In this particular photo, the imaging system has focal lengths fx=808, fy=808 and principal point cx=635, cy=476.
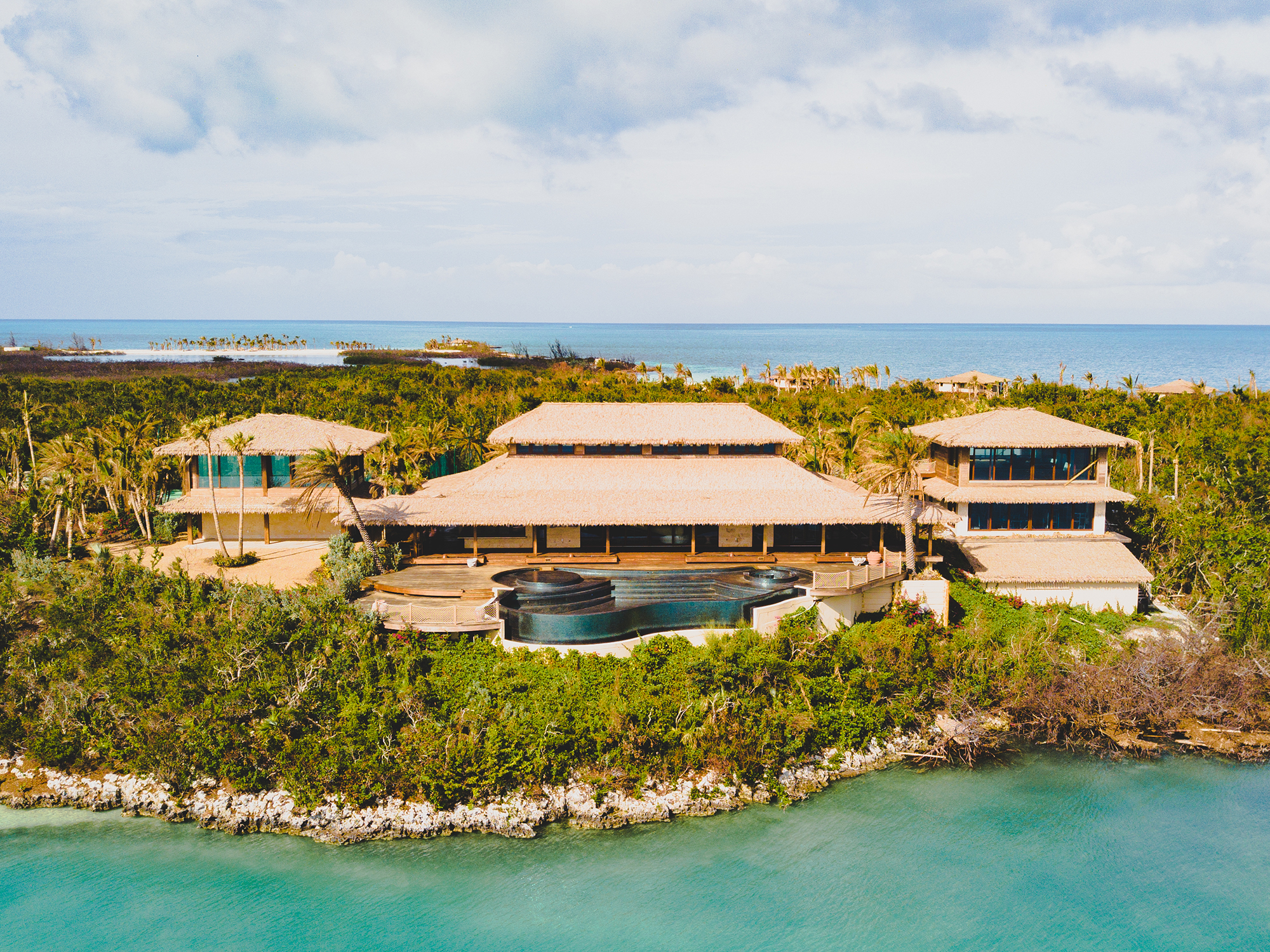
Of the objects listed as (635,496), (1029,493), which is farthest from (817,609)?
(1029,493)

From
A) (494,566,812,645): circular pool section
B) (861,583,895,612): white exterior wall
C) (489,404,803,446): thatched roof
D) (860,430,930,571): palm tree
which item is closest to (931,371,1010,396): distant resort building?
(489,404,803,446): thatched roof

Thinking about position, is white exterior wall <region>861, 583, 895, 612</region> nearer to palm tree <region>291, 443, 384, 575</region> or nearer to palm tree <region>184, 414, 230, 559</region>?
palm tree <region>291, 443, 384, 575</region>

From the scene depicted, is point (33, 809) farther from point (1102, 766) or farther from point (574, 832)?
point (1102, 766)


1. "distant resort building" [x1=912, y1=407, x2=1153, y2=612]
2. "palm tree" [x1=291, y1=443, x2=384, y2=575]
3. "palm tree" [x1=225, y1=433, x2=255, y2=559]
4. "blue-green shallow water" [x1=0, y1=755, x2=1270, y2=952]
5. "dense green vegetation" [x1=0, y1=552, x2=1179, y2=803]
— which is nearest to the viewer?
"blue-green shallow water" [x1=0, y1=755, x2=1270, y2=952]

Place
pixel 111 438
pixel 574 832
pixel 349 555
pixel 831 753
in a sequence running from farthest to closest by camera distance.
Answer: pixel 111 438
pixel 349 555
pixel 831 753
pixel 574 832

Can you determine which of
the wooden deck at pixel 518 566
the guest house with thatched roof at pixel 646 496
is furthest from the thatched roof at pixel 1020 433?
the wooden deck at pixel 518 566

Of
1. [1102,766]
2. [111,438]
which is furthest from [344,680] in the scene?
[111,438]

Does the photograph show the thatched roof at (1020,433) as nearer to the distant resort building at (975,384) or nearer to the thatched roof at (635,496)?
the thatched roof at (635,496)
